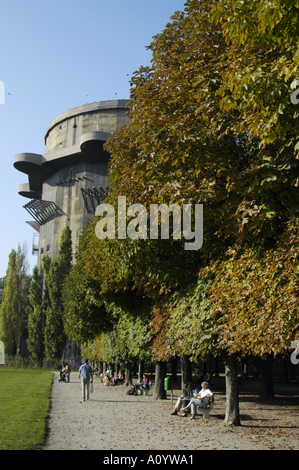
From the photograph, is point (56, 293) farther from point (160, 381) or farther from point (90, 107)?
point (160, 381)

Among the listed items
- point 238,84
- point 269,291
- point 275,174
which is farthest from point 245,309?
point 238,84

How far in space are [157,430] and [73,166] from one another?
6018 cm

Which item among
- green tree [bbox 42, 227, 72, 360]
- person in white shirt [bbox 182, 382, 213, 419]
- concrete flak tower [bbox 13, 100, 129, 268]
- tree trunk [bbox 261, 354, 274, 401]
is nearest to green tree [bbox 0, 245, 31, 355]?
concrete flak tower [bbox 13, 100, 129, 268]

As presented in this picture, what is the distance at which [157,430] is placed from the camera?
37.6 feet

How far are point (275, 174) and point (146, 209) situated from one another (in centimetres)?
446

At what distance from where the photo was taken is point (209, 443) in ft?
32.1

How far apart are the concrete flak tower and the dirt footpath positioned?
1852 inches

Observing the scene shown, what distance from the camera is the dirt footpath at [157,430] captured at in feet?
30.7

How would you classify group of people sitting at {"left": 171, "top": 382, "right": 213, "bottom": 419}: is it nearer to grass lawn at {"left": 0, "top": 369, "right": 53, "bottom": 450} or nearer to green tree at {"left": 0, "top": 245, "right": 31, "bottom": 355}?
grass lawn at {"left": 0, "top": 369, "right": 53, "bottom": 450}

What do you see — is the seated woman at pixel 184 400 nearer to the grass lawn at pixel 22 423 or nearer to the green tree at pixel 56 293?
the grass lawn at pixel 22 423

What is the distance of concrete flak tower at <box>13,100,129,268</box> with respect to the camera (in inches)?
2515

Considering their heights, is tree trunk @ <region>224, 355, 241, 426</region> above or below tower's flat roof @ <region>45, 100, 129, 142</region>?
below

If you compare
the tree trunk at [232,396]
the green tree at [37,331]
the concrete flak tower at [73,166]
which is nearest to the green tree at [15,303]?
the green tree at [37,331]
